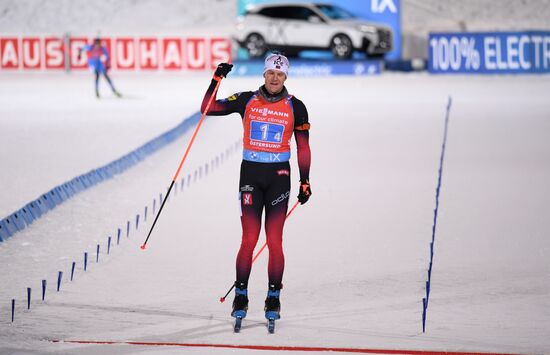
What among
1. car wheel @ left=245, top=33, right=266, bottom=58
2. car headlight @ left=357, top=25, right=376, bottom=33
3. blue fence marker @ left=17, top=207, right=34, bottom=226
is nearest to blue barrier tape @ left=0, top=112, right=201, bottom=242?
blue fence marker @ left=17, top=207, right=34, bottom=226

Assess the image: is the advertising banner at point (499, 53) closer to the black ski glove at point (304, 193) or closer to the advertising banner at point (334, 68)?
the advertising banner at point (334, 68)

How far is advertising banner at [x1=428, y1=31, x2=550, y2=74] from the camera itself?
119 ft

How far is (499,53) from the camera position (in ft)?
120

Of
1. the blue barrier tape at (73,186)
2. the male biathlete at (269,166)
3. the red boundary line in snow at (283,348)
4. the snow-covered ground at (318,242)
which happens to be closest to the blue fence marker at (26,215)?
the blue barrier tape at (73,186)

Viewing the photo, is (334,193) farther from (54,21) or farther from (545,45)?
(54,21)

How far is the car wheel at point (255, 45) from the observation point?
39.5 m

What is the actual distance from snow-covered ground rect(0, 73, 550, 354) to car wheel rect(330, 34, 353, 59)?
15.7 metres

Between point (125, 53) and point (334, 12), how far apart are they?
23.5 feet

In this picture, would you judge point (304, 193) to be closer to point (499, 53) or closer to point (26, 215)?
point (26, 215)

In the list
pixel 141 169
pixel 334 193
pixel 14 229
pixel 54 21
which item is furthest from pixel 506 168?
pixel 54 21

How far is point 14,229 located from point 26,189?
Result: 8.95 feet

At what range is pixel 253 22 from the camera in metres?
39.6

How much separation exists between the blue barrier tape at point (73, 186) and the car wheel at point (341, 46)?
Answer: 18516 millimetres

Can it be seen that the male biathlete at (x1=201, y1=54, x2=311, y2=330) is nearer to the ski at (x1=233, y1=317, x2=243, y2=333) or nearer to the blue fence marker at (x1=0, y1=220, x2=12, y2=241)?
the ski at (x1=233, y1=317, x2=243, y2=333)
